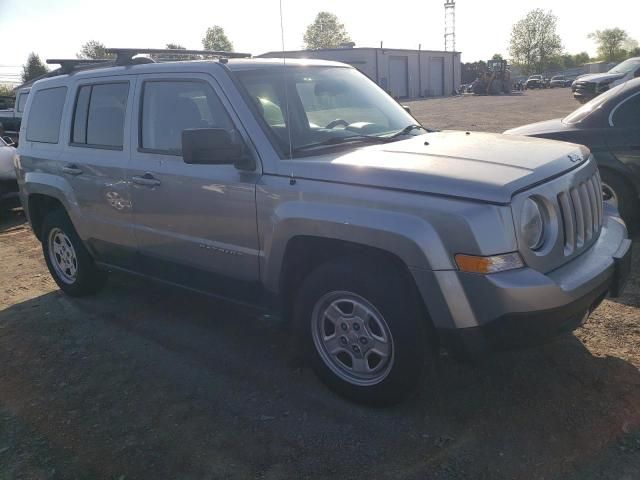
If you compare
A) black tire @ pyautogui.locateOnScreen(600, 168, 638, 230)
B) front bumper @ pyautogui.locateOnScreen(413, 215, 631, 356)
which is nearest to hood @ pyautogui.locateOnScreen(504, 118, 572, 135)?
black tire @ pyautogui.locateOnScreen(600, 168, 638, 230)

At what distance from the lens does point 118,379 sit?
387 cm

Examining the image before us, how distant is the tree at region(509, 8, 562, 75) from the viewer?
97.5 m

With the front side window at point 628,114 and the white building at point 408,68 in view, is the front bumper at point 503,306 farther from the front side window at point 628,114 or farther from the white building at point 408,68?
the white building at point 408,68

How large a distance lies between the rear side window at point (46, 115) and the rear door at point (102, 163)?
0.25 meters

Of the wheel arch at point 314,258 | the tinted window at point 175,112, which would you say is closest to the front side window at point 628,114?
the wheel arch at point 314,258

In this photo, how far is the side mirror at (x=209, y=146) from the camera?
332 centimetres

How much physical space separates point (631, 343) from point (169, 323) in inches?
133

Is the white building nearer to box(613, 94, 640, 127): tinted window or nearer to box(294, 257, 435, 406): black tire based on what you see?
box(613, 94, 640, 127): tinted window

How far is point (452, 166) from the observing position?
3.05m

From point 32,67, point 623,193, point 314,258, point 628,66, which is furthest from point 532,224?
point 32,67

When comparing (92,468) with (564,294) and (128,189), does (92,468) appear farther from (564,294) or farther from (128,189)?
(564,294)

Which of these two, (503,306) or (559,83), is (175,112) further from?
(559,83)

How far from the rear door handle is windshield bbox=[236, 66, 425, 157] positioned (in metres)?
1.83

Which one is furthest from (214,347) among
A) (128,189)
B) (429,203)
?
(429,203)
